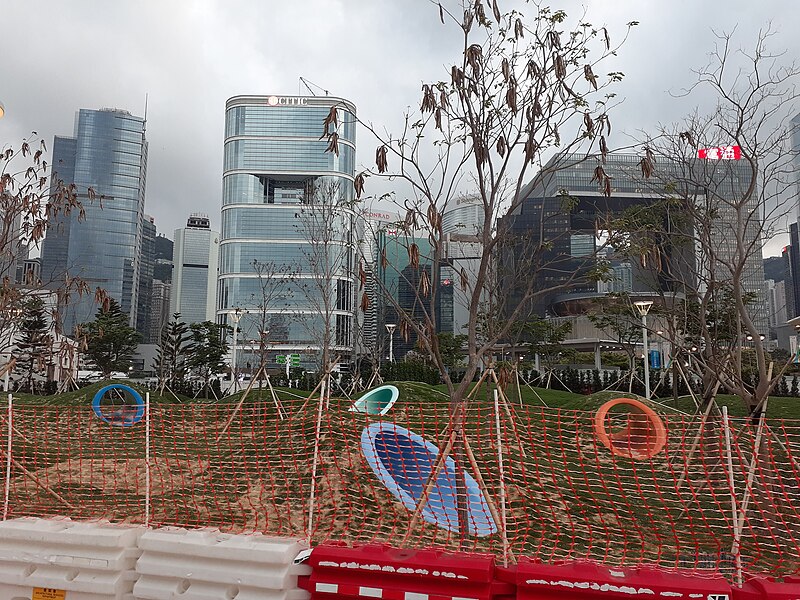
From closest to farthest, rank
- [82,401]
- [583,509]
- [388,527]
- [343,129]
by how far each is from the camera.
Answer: [388,527] → [583,509] → [82,401] → [343,129]

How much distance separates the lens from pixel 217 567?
3.67 meters

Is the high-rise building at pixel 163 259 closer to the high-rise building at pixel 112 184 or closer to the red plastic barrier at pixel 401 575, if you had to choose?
the high-rise building at pixel 112 184

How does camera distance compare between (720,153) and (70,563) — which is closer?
(70,563)

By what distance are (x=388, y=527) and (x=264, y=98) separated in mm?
70917

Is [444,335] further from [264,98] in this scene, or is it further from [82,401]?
[264,98]

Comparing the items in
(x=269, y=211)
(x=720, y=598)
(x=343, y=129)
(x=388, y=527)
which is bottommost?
(x=388, y=527)

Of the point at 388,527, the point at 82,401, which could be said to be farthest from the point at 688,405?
the point at 82,401

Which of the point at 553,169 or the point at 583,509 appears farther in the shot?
the point at 583,509

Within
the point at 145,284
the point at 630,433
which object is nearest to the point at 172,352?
the point at 630,433

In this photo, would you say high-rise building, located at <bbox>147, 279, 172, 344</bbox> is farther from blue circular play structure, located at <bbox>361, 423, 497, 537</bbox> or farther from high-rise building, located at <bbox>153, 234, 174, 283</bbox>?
blue circular play structure, located at <bbox>361, 423, 497, 537</bbox>

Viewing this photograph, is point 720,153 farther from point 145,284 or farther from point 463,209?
point 145,284

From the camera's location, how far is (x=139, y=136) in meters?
91.9

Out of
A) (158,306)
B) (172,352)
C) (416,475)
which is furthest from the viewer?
(158,306)

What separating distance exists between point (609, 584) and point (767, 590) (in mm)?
812
